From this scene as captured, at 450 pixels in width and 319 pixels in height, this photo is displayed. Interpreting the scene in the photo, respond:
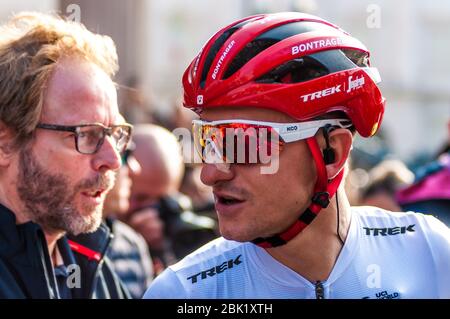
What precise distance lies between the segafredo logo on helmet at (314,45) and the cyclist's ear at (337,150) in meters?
0.30

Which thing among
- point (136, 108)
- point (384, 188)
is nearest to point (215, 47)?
point (384, 188)

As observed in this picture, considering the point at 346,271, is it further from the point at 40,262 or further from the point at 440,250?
the point at 40,262

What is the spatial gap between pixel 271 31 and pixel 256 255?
0.79 metres

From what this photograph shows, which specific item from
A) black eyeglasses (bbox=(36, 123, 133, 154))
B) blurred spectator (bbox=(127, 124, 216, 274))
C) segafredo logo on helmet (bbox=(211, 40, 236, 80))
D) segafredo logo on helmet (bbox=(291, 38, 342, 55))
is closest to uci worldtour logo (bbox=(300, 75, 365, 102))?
segafredo logo on helmet (bbox=(291, 38, 342, 55))

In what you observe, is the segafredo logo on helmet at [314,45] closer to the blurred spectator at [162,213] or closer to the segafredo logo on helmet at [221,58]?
the segafredo logo on helmet at [221,58]

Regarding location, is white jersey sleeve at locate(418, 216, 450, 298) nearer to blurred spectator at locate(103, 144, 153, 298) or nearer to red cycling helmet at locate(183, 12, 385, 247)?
red cycling helmet at locate(183, 12, 385, 247)

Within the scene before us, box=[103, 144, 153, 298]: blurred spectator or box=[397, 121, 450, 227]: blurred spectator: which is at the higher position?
box=[397, 121, 450, 227]: blurred spectator

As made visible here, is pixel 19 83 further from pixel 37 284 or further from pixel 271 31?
pixel 271 31

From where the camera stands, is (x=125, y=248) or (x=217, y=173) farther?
(x=125, y=248)

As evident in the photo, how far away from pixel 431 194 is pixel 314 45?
232 cm

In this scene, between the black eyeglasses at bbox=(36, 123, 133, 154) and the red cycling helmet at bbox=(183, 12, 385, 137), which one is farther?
the black eyeglasses at bbox=(36, 123, 133, 154)

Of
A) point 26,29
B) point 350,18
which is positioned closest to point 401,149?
point 350,18

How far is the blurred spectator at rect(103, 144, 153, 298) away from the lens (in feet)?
18.2

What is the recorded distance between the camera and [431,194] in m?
5.22
